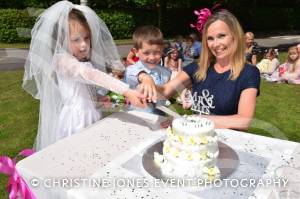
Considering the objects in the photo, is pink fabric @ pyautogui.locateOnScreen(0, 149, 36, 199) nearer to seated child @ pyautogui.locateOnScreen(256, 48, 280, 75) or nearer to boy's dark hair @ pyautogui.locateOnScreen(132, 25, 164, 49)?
boy's dark hair @ pyautogui.locateOnScreen(132, 25, 164, 49)

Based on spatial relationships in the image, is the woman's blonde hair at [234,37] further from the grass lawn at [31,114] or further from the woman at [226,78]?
the grass lawn at [31,114]

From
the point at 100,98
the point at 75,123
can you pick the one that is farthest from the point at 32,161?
the point at 100,98

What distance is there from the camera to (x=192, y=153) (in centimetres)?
183

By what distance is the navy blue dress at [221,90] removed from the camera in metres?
2.76

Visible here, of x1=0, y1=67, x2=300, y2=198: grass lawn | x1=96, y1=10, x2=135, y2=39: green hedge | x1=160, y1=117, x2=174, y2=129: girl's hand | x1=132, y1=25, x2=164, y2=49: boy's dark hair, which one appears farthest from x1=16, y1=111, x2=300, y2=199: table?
x1=96, y1=10, x2=135, y2=39: green hedge

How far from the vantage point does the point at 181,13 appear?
1995 cm

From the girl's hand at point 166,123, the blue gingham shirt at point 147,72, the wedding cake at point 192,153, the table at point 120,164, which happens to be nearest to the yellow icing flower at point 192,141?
the wedding cake at point 192,153

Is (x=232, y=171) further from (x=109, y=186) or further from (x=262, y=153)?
(x=109, y=186)

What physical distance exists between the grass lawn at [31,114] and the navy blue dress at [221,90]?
125 centimetres

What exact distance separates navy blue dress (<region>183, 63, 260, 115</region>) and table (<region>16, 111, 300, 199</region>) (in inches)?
12.3

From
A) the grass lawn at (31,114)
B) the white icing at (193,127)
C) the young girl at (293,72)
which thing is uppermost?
the white icing at (193,127)

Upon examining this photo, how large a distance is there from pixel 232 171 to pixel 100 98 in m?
1.59

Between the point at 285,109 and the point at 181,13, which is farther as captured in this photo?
the point at 181,13

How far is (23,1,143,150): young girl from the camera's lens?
2650 mm
